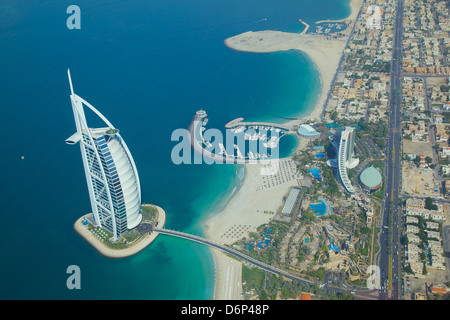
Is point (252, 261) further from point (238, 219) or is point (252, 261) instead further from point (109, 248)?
point (109, 248)

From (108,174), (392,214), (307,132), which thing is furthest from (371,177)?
(108,174)

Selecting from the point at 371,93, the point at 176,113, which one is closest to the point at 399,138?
the point at 371,93

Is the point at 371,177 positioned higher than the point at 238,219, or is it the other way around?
the point at 371,177

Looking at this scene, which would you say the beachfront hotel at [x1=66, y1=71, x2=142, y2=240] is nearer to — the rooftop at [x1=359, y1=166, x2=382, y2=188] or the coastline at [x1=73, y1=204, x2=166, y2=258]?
the coastline at [x1=73, y1=204, x2=166, y2=258]

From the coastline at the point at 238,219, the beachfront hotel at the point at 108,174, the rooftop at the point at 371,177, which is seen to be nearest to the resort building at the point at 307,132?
the coastline at the point at 238,219

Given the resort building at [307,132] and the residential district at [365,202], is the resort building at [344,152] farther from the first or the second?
the resort building at [307,132]

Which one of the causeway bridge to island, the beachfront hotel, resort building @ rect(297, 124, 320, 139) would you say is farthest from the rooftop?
the beachfront hotel
